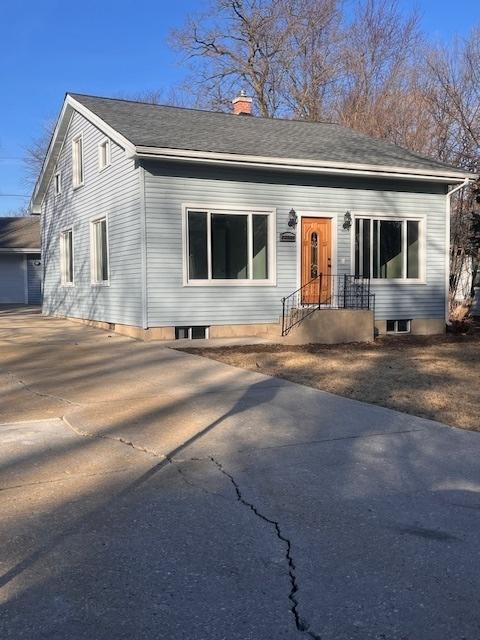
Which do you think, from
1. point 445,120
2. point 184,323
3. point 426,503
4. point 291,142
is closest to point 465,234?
point 445,120

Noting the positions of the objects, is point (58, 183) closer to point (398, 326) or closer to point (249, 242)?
point (249, 242)

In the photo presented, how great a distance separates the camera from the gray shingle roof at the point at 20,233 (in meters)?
29.3

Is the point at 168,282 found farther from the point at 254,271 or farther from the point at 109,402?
the point at 109,402

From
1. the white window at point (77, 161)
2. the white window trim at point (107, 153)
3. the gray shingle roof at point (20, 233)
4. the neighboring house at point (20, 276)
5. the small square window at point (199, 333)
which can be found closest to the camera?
the small square window at point (199, 333)

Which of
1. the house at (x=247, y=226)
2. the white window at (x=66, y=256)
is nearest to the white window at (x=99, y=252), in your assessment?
the house at (x=247, y=226)

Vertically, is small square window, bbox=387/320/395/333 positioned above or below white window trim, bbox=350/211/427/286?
below

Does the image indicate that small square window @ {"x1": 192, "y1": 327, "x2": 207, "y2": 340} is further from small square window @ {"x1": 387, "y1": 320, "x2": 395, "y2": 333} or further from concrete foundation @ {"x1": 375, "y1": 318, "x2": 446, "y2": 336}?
small square window @ {"x1": 387, "y1": 320, "x2": 395, "y2": 333}

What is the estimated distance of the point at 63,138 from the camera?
1922cm

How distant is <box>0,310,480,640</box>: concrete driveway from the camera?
2914mm

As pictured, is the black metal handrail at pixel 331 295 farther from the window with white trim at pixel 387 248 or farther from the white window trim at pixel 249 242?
the white window trim at pixel 249 242

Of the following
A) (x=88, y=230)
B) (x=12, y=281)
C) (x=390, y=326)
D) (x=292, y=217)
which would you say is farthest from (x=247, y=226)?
(x=12, y=281)

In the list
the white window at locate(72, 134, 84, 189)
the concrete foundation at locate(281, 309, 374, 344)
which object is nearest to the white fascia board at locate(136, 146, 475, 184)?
the concrete foundation at locate(281, 309, 374, 344)

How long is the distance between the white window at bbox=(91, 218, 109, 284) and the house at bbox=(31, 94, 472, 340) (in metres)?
0.03

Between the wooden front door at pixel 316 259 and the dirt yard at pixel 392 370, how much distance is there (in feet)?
6.25
